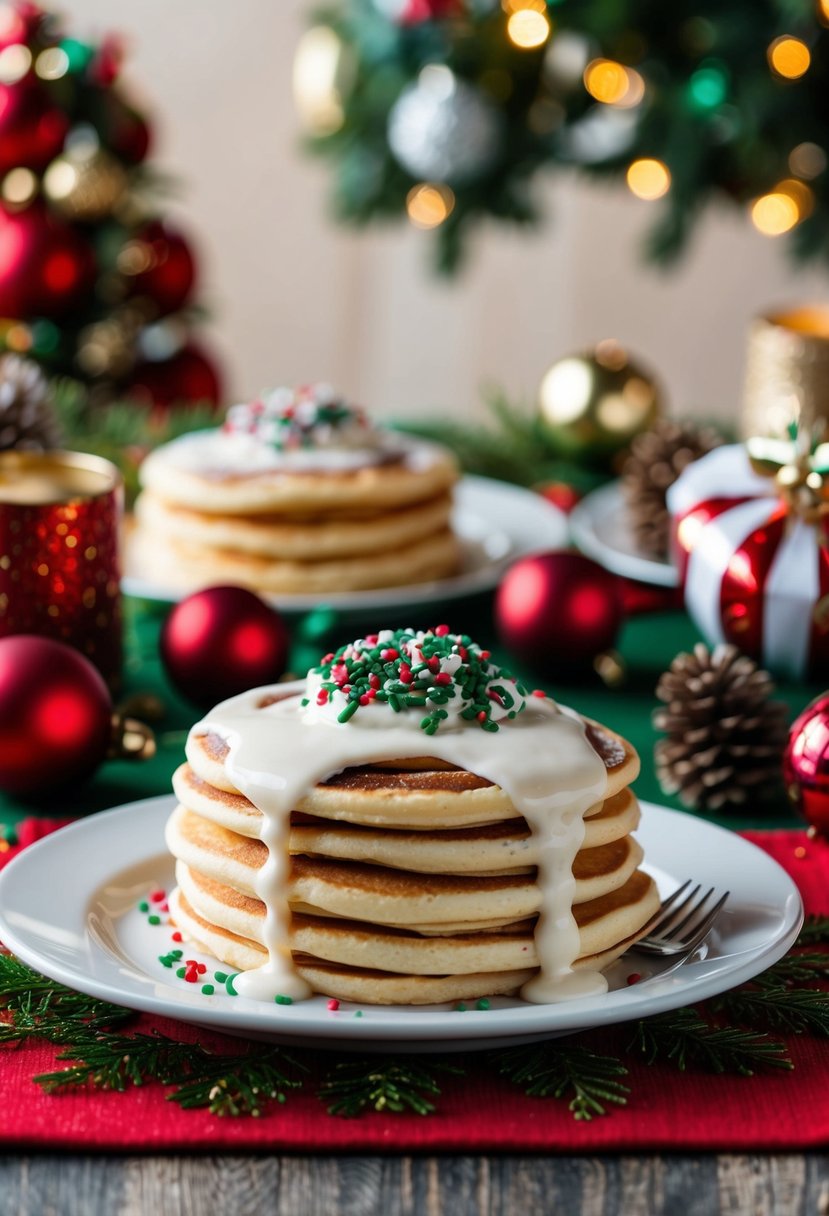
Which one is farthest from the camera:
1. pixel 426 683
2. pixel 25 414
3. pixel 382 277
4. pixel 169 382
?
pixel 382 277

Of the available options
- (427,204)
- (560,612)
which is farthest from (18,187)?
(560,612)

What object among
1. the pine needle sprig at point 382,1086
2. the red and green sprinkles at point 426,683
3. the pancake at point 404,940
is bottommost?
the pine needle sprig at point 382,1086

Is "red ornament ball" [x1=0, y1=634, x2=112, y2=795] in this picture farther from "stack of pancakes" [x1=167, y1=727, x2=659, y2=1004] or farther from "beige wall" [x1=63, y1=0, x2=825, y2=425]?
"beige wall" [x1=63, y1=0, x2=825, y2=425]

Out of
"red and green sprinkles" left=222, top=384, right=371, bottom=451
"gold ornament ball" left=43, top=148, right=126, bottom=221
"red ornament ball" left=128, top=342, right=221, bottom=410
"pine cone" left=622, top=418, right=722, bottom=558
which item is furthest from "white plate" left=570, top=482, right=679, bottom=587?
"gold ornament ball" left=43, top=148, right=126, bottom=221

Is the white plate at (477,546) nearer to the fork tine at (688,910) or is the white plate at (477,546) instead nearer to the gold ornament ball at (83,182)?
the fork tine at (688,910)

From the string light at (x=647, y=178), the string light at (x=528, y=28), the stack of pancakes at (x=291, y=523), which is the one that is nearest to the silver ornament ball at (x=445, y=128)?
the string light at (x=528, y=28)

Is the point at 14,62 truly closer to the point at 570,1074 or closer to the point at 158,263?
the point at 158,263
